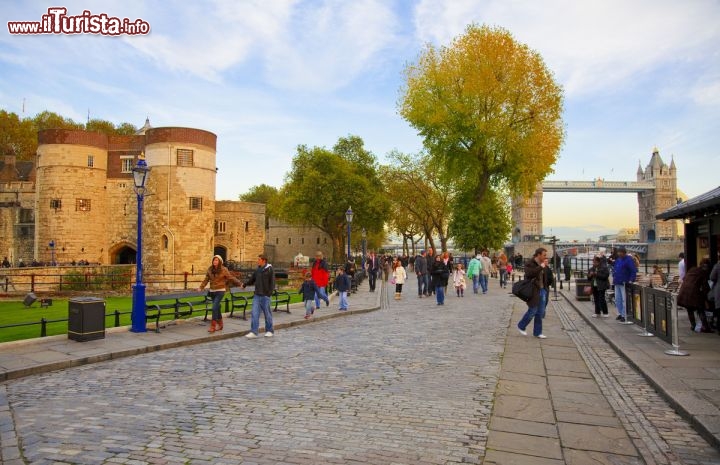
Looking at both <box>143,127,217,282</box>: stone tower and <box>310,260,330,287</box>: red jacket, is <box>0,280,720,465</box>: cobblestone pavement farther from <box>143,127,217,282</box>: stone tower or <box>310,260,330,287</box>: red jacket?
<box>143,127,217,282</box>: stone tower

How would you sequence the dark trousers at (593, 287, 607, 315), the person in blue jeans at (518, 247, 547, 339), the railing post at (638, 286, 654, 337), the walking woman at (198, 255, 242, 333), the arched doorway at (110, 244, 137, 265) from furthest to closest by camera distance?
the arched doorway at (110, 244, 137, 265) < the dark trousers at (593, 287, 607, 315) < the walking woman at (198, 255, 242, 333) < the person in blue jeans at (518, 247, 547, 339) < the railing post at (638, 286, 654, 337)

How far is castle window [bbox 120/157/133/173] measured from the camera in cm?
4350

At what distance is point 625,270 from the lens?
13148 mm

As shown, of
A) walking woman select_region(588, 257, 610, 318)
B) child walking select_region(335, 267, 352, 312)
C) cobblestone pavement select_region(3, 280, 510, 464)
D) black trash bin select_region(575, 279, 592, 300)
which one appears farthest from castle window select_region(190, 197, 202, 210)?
walking woman select_region(588, 257, 610, 318)

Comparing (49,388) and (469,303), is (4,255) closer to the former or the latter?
(469,303)

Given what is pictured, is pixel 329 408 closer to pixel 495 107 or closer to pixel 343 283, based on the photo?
pixel 343 283

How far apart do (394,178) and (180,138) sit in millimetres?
21337

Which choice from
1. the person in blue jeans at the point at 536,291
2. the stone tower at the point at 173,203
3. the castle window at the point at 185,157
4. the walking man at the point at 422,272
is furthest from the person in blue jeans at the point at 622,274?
the castle window at the point at 185,157

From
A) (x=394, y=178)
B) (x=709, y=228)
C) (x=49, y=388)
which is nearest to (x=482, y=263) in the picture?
(x=709, y=228)

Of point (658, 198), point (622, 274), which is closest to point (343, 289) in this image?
point (622, 274)

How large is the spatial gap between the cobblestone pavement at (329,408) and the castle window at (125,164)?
3718 centimetres

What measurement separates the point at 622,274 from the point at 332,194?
39361 millimetres

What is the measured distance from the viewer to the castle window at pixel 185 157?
40.7m

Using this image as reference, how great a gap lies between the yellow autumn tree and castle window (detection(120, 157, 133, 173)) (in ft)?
79.2
